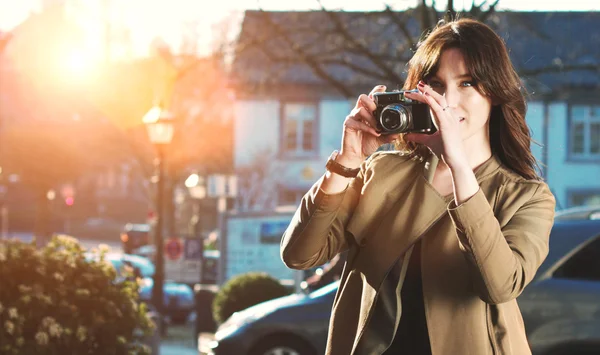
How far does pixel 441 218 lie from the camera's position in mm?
2660

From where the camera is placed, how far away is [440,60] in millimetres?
2723

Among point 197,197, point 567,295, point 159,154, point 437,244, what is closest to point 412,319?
point 437,244

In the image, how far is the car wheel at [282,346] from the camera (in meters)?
8.78

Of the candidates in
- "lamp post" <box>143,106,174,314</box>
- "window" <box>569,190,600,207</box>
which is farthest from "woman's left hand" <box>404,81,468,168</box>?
"window" <box>569,190,600,207</box>

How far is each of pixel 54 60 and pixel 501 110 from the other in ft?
162

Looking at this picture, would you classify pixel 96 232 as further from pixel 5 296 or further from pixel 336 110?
pixel 5 296

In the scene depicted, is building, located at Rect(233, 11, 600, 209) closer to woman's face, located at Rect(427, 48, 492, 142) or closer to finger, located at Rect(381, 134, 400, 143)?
finger, located at Rect(381, 134, 400, 143)

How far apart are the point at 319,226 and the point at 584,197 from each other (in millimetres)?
37066

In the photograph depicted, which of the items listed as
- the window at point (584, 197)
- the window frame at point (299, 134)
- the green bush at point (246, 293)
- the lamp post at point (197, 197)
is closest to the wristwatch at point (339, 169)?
the green bush at point (246, 293)

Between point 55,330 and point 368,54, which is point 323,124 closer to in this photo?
point 368,54

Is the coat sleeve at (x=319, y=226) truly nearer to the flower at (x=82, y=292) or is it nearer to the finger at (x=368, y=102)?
the finger at (x=368, y=102)

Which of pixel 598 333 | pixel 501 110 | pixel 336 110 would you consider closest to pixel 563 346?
pixel 598 333

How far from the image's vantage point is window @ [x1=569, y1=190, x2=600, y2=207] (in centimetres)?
3812

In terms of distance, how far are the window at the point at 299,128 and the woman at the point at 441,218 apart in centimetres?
3642
